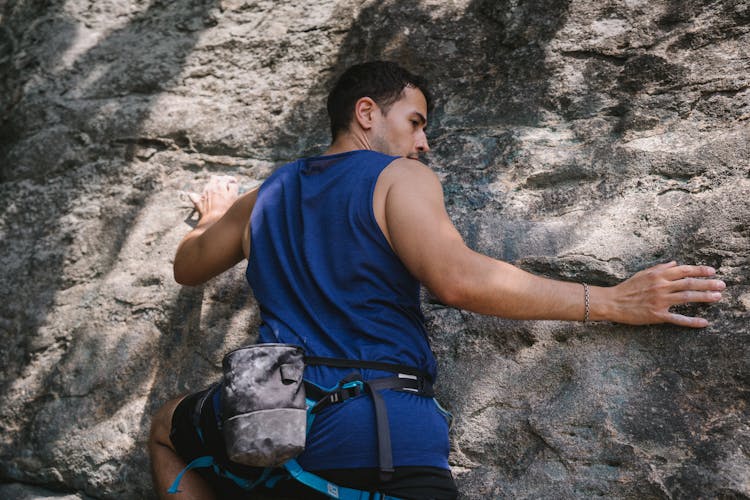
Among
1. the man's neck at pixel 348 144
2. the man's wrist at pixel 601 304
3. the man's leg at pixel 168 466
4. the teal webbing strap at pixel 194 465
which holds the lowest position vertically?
the man's leg at pixel 168 466

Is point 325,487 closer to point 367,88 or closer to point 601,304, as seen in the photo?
point 601,304

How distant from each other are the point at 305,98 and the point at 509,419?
1819 millimetres

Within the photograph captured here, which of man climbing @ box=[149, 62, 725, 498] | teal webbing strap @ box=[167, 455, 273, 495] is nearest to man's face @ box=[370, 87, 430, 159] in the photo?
man climbing @ box=[149, 62, 725, 498]

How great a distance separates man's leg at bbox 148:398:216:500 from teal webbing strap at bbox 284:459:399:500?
0.48 meters

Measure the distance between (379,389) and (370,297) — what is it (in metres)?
0.30

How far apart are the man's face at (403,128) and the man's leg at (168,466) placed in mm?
1168

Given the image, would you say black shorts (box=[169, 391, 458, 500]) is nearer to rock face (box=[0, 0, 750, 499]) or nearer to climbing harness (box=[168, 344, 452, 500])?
climbing harness (box=[168, 344, 452, 500])

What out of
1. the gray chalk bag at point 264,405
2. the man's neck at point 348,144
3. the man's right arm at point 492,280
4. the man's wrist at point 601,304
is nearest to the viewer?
the gray chalk bag at point 264,405

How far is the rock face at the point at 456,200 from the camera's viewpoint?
263 centimetres

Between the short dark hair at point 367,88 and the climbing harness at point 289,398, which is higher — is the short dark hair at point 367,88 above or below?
above

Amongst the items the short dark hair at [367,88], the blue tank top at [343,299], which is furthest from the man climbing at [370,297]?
the short dark hair at [367,88]

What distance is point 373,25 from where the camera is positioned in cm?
375

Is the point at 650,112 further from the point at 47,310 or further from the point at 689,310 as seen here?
the point at 47,310

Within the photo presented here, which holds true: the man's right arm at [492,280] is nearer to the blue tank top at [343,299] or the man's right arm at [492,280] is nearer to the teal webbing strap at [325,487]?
the blue tank top at [343,299]
